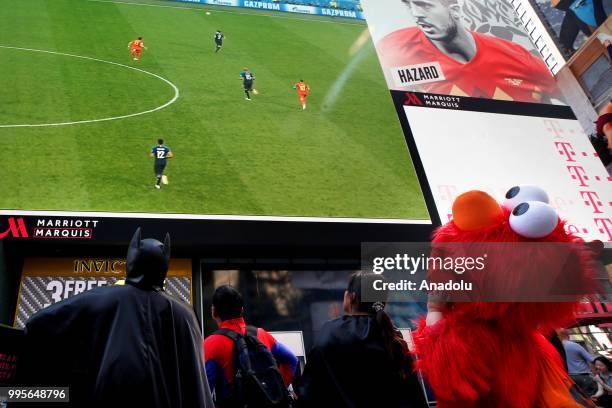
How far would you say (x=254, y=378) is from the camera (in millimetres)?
3234

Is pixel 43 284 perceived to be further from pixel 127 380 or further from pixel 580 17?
pixel 580 17

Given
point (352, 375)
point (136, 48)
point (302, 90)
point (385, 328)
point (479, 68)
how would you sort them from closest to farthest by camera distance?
point (352, 375) → point (385, 328) → point (136, 48) → point (302, 90) → point (479, 68)

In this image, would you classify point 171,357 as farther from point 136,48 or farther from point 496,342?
point 136,48

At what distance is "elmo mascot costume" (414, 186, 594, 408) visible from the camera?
7.14ft

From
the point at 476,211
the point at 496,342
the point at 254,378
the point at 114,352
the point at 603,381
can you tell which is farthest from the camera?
the point at 603,381

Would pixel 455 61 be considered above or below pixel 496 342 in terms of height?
above

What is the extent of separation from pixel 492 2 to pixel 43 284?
1151cm

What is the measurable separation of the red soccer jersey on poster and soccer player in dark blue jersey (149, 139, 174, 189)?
4652mm

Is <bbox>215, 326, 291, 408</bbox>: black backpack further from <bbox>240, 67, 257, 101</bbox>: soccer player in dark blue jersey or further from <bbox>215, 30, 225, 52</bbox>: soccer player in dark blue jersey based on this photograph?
<bbox>215, 30, 225, 52</bbox>: soccer player in dark blue jersey

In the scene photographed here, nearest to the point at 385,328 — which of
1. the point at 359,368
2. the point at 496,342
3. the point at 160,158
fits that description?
the point at 359,368

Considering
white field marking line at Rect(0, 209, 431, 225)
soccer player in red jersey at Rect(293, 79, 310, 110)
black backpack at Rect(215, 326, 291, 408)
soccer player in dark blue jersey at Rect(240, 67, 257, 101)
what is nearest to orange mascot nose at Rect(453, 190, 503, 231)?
black backpack at Rect(215, 326, 291, 408)

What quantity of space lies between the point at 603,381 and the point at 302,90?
281 inches

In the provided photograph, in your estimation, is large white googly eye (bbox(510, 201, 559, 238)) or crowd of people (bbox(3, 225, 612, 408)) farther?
large white googly eye (bbox(510, 201, 559, 238))

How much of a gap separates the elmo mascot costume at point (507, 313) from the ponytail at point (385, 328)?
0.39m
